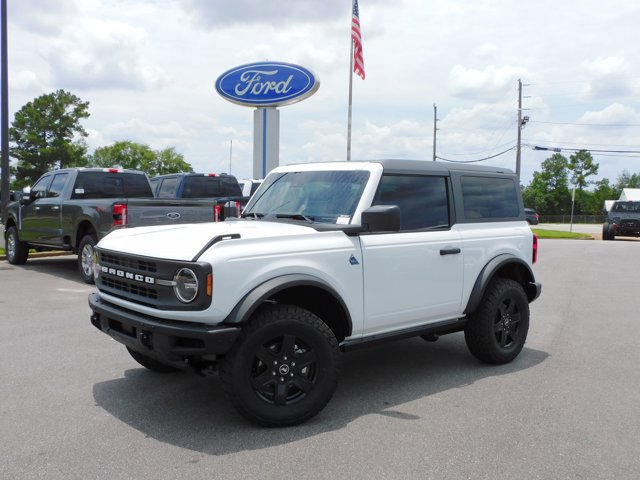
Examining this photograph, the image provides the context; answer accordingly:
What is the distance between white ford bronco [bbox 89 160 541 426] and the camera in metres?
3.88

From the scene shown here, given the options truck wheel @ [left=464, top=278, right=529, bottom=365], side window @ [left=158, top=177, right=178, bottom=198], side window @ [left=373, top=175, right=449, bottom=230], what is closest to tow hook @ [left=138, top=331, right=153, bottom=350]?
side window @ [left=373, top=175, right=449, bottom=230]

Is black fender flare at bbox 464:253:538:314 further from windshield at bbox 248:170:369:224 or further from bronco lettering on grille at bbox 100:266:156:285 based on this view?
bronco lettering on grille at bbox 100:266:156:285

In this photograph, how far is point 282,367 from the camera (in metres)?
4.08

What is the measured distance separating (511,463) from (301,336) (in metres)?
1.48

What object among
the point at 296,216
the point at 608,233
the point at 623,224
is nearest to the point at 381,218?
the point at 296,216

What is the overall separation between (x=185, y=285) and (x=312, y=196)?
160 centimetres

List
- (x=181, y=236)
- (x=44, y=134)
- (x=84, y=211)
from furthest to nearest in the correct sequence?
(x=44, y=134), (x=84, y=211), (x=181, y=236)

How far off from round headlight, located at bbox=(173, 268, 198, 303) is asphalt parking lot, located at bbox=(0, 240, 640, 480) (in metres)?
0.90

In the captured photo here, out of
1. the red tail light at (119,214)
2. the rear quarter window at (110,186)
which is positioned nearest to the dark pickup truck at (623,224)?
the rear quarter window at (110,186)

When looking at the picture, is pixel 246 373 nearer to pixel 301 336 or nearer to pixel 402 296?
pixel 301 336

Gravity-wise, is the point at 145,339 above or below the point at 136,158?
below

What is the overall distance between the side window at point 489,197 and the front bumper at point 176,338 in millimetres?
2685

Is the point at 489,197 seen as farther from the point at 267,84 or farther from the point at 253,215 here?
the point at 267,84

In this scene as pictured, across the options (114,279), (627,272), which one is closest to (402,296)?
(114,279)
